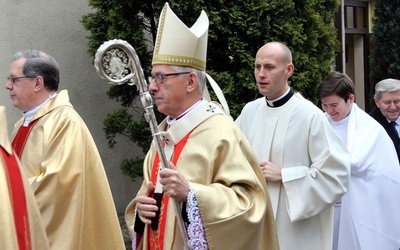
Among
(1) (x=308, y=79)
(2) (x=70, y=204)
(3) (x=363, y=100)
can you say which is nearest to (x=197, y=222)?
(2) (x=70, y=204)

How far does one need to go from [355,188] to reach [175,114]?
2.38 m

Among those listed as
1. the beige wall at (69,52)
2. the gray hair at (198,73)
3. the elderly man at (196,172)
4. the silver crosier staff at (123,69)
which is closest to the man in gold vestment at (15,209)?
the silver crosier staff at (123,69)

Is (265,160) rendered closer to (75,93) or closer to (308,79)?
(308,79)

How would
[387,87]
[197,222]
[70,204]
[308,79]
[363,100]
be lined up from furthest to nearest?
[363,100], [308,79], [387,87], [70,204], [197,222]

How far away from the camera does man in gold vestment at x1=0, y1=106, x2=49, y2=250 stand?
9.17ft

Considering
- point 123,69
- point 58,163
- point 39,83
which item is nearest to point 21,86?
point 39,83

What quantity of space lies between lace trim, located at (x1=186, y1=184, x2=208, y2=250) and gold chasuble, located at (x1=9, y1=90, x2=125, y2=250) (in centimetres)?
147

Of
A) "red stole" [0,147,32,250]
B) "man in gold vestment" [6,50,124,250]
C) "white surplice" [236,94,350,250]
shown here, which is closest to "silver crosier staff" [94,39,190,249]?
"red stole" [0,147,32,250]

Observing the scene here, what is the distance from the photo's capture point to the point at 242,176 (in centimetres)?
398

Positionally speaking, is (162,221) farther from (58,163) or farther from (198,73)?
(58,163)

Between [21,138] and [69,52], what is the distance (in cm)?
431

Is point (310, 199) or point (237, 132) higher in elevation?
point (237, 132)

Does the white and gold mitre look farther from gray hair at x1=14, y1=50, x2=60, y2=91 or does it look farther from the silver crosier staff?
gray hair at x1=14, y1=50, x2=60, y2=91

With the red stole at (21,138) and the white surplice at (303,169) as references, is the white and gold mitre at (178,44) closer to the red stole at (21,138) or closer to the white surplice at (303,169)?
the white surplice at (303,169)
